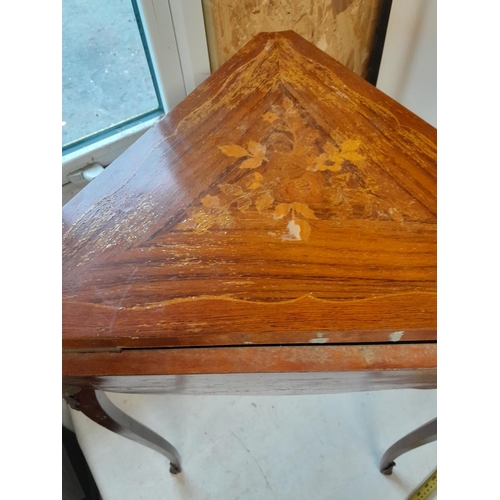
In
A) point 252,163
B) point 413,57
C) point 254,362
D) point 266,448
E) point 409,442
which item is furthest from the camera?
point 413,57

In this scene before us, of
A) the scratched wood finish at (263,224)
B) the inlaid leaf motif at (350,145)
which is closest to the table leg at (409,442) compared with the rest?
the scratched wood finish at (263,224)

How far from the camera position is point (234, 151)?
1.87 ft

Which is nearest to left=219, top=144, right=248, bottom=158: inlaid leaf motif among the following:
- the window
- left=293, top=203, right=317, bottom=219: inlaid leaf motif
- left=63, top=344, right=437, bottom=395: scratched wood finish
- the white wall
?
left=293, top=203, right=317, bottom=219: inlaid leaf motif

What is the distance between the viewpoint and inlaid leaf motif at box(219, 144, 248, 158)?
1.85ft

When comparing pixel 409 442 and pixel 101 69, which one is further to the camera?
pixel 101 69

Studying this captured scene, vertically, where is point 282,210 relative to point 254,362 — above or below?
above

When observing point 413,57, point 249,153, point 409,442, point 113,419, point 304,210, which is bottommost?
point 409,442

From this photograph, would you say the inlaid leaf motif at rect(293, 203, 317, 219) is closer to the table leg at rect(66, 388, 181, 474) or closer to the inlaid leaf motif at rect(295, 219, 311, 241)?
the inlaid leaf motif at rect(295, 219, 311, 241)

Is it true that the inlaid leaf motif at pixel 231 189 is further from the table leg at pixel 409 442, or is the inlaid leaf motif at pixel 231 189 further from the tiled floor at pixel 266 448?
the tiled floor at pixel 266 448

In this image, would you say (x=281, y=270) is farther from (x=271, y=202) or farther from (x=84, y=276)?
(x=84, y=276)

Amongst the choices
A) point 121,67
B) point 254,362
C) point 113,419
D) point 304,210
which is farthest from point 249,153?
point 121,67

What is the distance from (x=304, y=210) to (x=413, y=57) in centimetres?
72

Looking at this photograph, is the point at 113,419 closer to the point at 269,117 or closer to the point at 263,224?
the point at 263,224
